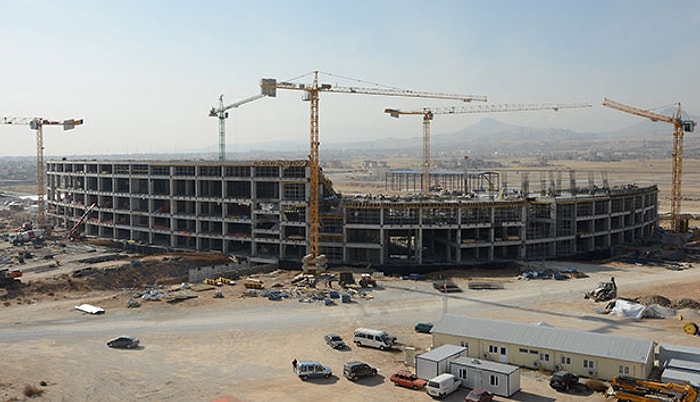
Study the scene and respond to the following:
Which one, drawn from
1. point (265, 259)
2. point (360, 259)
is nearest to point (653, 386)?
point (360, 259)

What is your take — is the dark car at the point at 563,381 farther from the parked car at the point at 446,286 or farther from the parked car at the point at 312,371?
the parked car at the point at 446,286

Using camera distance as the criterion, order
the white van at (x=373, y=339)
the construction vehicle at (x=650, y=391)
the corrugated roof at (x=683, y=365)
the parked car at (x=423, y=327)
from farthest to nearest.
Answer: the parked car at (x=423, y=327), the white van at (x=373, y=339), the corrugated roof at (x=683, y=365), the construction vehicle at (x=650, y=391)

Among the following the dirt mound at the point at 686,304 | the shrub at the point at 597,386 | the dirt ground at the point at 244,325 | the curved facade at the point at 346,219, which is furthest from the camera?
the curved facade at the point at 346,219

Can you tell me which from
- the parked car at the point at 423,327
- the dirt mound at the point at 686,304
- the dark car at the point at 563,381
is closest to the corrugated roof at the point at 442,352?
the dark car at the point at 563,381

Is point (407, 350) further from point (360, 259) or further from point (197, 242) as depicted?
point (197, 242)

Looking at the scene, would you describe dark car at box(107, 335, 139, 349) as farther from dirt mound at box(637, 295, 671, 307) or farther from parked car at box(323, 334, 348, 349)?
dirt mound at box(637, 295, 671, 307)

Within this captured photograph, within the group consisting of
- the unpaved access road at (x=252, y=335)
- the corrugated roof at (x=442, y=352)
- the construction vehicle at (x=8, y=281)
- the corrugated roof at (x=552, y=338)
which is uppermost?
the corrugated roof at (x=552, y=338)

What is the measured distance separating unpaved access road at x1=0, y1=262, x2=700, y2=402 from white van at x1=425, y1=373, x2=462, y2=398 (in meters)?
0.46

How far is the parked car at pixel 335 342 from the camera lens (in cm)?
4028

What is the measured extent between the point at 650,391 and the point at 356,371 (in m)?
14.5

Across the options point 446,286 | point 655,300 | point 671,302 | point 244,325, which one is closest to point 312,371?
point 244,325

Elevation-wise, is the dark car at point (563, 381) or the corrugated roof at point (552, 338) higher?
the corrugated roof at point (552, 338)

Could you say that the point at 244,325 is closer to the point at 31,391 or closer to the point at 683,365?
the point at 31,391

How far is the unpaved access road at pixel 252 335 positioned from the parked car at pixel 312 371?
419mm
